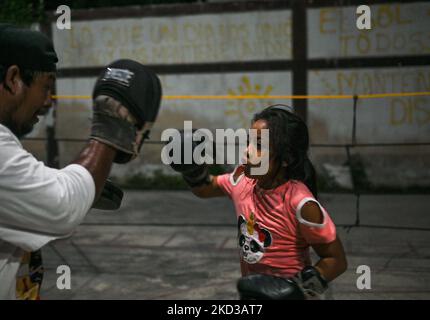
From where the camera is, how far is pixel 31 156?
122 cm

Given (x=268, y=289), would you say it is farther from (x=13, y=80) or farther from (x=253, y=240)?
(x=13, y=80)

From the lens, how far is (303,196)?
6.61 ft

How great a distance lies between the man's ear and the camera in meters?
1.26

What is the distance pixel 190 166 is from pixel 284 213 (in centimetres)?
50

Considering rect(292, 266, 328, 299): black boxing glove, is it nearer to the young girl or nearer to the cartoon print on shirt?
the young girl

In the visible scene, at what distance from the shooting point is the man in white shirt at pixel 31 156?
1.13m

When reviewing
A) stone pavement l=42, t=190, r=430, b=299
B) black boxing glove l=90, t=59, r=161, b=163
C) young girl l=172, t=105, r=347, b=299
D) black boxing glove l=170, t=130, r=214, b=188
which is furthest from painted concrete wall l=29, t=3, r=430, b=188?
black boxing glove l=90, t=59, r=161, b=163

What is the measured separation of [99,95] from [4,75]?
0.24m

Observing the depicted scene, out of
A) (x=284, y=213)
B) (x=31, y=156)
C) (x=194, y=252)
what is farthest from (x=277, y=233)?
(x=194, y=252)

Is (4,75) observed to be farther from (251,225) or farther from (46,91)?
(251,225)

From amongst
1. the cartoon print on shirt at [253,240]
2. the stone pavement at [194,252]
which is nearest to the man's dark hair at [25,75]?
the cartoon print on shirt at [253,240]

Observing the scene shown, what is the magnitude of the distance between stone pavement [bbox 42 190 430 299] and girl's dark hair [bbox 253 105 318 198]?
2.12 meters

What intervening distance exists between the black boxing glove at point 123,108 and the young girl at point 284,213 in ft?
2.70
